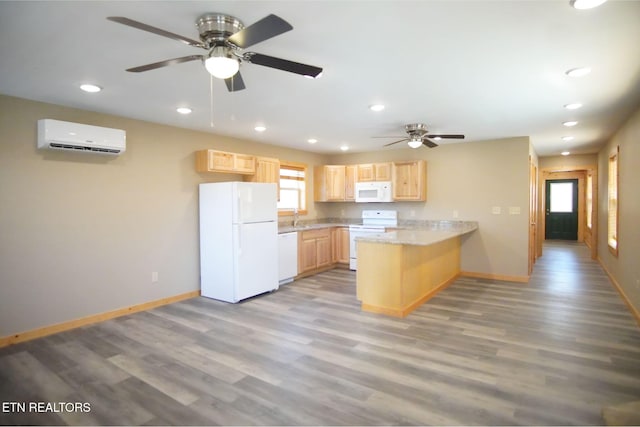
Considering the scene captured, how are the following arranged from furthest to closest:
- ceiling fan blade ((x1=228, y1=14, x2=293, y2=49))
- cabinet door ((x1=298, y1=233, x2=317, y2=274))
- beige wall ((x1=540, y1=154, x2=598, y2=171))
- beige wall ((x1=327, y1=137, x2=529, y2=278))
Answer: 1. beige wall ((x1=540, y1=154, x2=598, y2=171))
2. cabinet door ((x1=298, y1=233, x2=317, y2=274))
3. beige wall ((x1=327, y1=137, x2=529, y2=278))
4. ceiling fan blade ((x1=228, y1=14, x2=293, y2=49))

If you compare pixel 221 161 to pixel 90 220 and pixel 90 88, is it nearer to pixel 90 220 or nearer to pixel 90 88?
pixel 90 220

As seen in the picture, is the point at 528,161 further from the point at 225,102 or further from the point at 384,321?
the point at 225,102

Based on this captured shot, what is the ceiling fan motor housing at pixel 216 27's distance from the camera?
203 centimetres

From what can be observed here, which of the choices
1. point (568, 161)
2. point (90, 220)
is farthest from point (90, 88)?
point (568, 161)

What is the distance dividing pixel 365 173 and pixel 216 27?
5297 millimetres

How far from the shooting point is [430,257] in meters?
5.01

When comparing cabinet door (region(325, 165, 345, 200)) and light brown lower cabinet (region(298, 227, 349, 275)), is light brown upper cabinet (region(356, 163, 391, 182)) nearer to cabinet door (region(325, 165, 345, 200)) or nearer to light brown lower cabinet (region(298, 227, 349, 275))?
cabinet door (region(325, 165, 345, 200))

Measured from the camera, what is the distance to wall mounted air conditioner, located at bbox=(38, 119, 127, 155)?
3.51 metres

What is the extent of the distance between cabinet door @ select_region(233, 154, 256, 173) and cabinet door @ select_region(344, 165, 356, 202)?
237cm

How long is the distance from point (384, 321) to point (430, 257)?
1.45m

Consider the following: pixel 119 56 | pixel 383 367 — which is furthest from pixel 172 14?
pixel 383 367

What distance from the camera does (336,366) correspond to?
2918mm

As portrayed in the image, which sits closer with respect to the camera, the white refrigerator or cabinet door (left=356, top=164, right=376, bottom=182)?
the white refrigerator

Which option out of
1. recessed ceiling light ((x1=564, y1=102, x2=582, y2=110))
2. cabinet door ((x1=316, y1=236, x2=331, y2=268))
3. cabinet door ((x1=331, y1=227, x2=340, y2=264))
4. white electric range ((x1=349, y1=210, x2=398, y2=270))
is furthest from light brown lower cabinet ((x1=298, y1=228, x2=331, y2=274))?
recessed ceiling light ((x1=564, y1=102, x2=582, y2=110))
